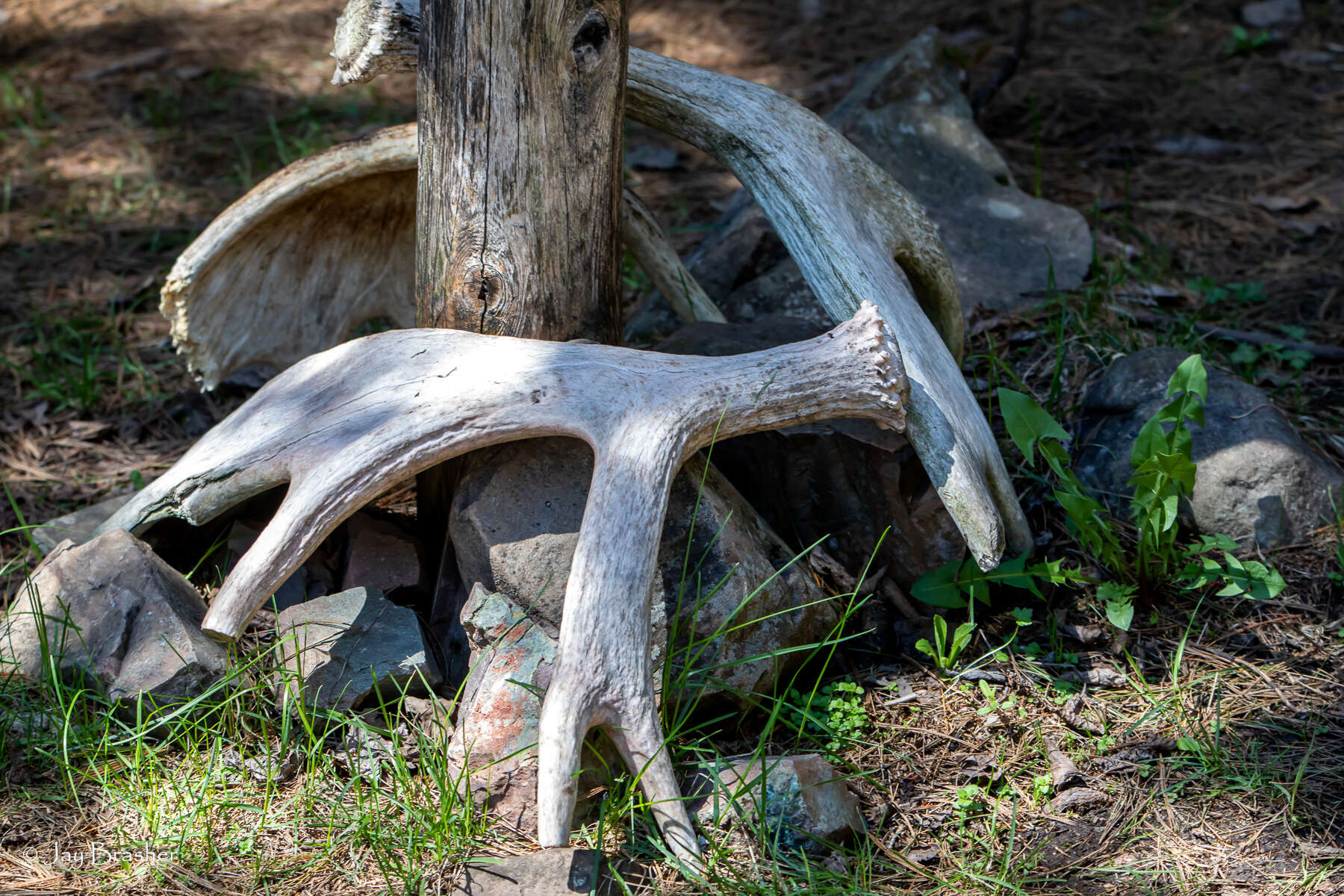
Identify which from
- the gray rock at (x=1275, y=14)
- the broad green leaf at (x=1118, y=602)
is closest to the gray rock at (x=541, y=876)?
the broad green leaf at (x=1118, y=602)

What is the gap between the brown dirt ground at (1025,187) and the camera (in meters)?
2.00

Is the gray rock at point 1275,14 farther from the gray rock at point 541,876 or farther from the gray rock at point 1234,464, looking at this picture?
the gray rock at point 541,876

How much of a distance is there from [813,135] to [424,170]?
104cm

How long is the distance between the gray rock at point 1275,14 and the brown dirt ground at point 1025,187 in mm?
88

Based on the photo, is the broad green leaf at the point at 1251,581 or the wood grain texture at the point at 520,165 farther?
the broad green leaf at the point at 1251,581

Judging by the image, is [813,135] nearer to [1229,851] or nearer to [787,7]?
[1229,851]

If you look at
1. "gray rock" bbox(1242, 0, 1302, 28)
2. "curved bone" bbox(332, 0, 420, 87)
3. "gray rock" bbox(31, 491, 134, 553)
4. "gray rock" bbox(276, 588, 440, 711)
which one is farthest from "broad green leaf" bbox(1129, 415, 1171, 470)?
"gray rock" bbox(1242, 0, 1302, 28)

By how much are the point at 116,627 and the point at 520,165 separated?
1.37m

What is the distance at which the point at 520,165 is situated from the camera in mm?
2256

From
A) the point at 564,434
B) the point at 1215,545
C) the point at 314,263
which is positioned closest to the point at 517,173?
the point at 564,434

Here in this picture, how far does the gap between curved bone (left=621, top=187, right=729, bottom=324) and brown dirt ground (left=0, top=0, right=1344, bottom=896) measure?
37.2 inches

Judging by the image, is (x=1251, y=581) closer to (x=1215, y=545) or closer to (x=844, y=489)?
(x=1215, y=545)

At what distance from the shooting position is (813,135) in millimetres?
2686

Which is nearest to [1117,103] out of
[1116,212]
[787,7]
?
[1116,212]
